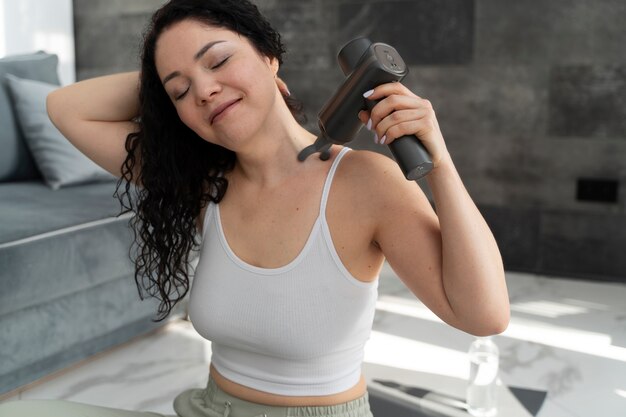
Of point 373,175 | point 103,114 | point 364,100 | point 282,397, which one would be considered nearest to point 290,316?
point 282,397

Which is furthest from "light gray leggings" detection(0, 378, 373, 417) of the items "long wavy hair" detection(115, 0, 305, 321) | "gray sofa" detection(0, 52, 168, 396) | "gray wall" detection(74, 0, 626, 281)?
"gray wall" detection(74, 0, 626, 281)

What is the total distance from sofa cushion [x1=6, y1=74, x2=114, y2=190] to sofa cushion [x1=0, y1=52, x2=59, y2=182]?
0.08 feet

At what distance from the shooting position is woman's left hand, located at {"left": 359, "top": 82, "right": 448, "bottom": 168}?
30.9 inches

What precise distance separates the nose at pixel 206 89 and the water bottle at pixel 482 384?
48.3 inches

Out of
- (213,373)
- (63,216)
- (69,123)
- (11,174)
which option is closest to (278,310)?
(213,373)

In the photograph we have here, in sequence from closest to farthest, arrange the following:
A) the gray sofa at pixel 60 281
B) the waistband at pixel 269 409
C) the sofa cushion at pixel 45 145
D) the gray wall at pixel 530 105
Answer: the waistband at pixel 269 409, the gray sofa at pixel 60 281, the sofa cushion at pixel 45 145, the gray wall at pixel 530 105

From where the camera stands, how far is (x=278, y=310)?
3.28 ft

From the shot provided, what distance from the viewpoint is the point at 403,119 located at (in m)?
0.79

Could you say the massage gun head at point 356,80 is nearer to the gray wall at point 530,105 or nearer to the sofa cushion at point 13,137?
the sofa cushion at point 13,137

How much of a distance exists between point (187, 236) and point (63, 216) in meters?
0.94

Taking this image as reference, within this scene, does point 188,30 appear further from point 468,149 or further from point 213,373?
point 468,149

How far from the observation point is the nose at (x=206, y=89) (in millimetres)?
951

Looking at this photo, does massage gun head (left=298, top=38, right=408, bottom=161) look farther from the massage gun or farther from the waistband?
the waistband

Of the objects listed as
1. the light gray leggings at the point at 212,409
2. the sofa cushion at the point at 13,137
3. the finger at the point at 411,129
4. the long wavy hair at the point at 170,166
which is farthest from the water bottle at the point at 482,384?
the sofa cushion at the point at 13,137
